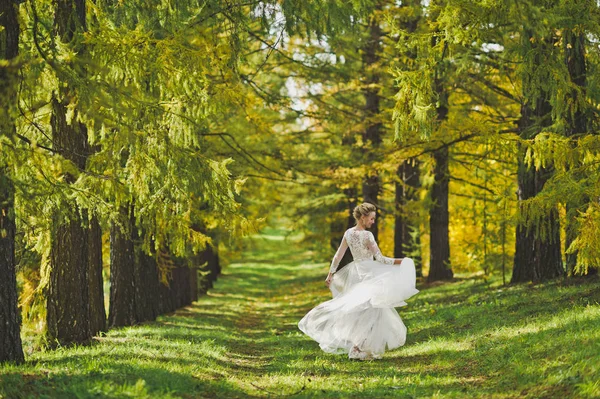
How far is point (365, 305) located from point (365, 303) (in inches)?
1.2

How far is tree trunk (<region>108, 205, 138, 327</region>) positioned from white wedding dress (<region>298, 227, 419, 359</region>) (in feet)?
18.3

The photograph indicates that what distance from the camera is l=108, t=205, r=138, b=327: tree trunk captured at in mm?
14859

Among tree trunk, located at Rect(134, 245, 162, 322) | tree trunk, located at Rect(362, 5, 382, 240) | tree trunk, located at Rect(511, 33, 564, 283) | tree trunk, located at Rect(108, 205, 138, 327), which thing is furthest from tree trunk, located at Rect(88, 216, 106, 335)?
tree trunk, located at Rect(362, 5, 382, 240)

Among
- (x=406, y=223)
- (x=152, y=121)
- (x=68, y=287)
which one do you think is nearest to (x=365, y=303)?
(x=152, y=121)

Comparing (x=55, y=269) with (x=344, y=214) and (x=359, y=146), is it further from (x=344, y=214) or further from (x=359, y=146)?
(x=344, y=214)

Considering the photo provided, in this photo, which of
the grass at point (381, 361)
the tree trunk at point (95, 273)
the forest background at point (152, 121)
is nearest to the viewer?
the grass at point (381, 361)

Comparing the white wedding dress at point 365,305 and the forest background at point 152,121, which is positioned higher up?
the forest background at point 152,121

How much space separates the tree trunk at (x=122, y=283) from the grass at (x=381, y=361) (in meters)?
0.67

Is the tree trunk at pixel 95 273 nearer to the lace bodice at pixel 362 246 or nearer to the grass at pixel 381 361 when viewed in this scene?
the grass at pixel 381 361

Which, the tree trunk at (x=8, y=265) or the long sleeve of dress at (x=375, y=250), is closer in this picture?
the tree trunk at (x=8, y=265)

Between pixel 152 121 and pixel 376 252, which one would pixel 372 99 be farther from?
pixel 152 121

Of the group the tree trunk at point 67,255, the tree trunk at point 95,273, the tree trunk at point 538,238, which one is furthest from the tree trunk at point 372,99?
the tree trunk at point 67,255

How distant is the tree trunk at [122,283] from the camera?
14859 millimetres

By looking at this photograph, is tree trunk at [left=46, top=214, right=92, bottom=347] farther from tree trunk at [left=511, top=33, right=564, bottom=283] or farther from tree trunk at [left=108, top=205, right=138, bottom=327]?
tree trunk at [left=511, top=33, right=564, bottom=283]
